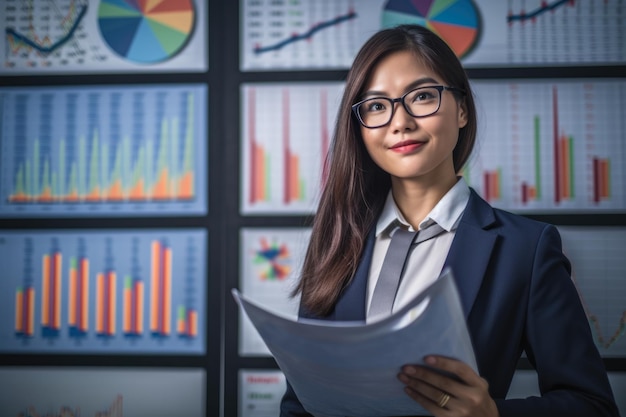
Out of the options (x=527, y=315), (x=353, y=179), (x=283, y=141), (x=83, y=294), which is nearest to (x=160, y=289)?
(x=83, y=294)

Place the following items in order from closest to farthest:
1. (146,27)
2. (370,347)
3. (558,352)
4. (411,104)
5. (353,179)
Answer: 1. (370,347)
2. (558,352)
3. (411,104)
4. (353,179)
5. (146,27)

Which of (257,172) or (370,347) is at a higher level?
(257,172)

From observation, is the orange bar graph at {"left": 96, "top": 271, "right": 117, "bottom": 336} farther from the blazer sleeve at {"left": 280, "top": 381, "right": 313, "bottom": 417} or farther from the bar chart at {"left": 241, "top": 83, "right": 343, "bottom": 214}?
the blazer sleeve at {"left": 280, "top": 381, "right": 313, "bottom": 417}

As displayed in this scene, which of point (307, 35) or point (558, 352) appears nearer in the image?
point (558, 352)

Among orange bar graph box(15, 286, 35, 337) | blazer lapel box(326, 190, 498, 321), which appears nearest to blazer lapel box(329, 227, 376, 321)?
blazer lapel box(326, 190, 498, 321)

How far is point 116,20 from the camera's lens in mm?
1857

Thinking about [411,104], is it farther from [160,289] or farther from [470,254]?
[160,289]

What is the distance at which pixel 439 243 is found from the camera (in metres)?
0.94

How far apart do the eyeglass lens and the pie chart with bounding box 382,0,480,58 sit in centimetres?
95

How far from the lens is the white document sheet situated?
0.61 m

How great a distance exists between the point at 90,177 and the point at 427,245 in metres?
1.32

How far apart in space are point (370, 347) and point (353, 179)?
443mm

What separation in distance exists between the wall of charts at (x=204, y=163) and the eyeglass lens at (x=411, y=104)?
0.88 meters

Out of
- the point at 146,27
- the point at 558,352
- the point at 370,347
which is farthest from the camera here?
the point at 146,27
